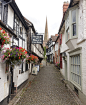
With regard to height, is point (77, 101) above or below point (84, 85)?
below

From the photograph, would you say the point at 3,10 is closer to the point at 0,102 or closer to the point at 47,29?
the point at 0,102

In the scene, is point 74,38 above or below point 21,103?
above

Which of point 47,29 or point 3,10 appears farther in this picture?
point 47,29

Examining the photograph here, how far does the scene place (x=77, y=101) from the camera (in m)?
5.03

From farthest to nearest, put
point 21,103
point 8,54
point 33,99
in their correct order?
point 33,99 → point 21,103 → point 8,54

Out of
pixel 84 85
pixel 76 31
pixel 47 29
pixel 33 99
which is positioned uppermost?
pixel 47 29

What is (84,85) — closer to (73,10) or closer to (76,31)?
(76,31)

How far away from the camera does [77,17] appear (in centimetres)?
557

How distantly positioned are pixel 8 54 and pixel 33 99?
10.3 feet

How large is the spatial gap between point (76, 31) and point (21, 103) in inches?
199

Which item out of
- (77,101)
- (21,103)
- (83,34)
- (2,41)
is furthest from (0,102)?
(83,34)

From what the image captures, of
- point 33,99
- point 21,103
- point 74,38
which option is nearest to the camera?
point 21,103

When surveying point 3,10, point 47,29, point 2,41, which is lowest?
point 2,41

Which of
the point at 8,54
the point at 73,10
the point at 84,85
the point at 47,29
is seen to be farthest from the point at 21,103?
the point at 47,29
